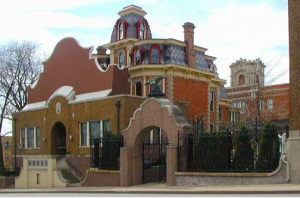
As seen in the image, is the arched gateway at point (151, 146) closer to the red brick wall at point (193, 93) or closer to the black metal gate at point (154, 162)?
the black metal gate at point (154, 162)

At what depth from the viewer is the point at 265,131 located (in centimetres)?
2017

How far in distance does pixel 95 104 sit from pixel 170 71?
9.34 m

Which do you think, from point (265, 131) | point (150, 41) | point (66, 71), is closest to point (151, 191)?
point (265, 131)

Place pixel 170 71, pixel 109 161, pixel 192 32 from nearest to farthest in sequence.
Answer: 1. pixel 109 161
2. pixel 170 71
3. pixel 192 32

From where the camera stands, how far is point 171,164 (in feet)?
73.4

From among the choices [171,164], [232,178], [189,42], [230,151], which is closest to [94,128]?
[171,164]

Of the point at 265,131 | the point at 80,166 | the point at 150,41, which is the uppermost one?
the point at 150,41

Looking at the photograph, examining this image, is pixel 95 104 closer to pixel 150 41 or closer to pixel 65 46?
pixel 65 46

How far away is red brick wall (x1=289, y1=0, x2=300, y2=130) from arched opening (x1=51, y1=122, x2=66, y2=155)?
2047 centimetres

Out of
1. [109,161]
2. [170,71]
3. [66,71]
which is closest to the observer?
[109,161]

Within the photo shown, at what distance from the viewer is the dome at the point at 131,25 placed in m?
43.4

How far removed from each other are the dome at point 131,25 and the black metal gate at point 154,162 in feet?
61.9

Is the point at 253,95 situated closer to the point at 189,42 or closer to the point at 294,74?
the point at 189,42

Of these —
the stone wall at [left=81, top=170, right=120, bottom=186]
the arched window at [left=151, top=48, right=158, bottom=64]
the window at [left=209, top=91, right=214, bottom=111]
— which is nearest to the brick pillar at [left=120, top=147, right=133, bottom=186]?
the stone wall at [left=81, top=170, right=120, bottom=186]
